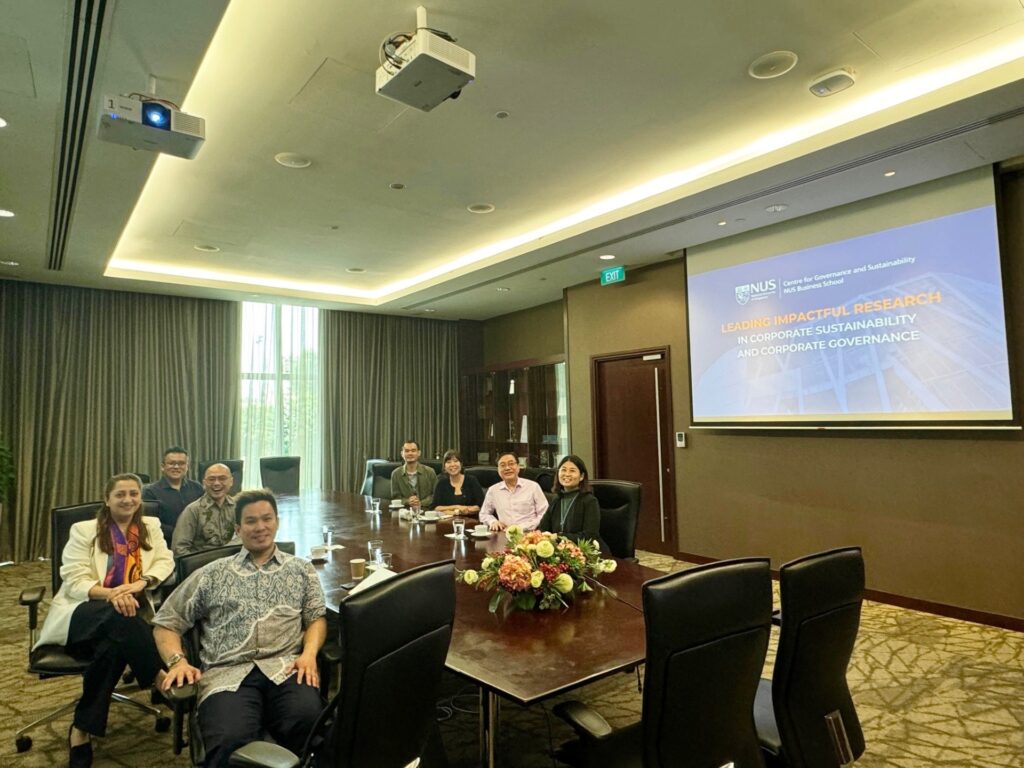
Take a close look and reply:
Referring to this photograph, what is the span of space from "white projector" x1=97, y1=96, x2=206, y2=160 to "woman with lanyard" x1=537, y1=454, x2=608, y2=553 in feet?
8.51

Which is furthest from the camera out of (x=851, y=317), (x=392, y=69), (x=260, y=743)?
(x=851, y=317)

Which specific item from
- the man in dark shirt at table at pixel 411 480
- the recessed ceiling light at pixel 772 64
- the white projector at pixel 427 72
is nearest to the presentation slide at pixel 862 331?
the recessed ceiling light at pixel 772 64

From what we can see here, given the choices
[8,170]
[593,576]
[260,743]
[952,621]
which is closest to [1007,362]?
[952,621]

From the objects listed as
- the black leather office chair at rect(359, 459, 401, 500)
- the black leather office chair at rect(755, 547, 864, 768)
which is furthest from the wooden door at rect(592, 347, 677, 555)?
the black leather office chair at rect(755, 547, 864, 768)

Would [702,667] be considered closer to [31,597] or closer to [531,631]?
[531,631]

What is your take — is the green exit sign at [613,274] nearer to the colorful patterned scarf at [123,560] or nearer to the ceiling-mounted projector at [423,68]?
the ceiling-mounted projector at [423,68]

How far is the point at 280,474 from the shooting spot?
651cm

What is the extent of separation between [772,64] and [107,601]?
12.6 ft

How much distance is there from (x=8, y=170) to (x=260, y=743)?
361 centimetres

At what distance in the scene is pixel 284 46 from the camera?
8.74 feet

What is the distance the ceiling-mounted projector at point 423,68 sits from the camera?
2193 mm

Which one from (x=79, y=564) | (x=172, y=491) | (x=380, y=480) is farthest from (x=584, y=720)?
(x=380, y=480)

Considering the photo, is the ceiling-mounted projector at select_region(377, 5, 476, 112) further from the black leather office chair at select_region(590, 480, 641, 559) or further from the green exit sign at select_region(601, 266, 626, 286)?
the green exit sign at select_region(601, 266, 626, 286)

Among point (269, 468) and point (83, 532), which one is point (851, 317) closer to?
point (83, 532)
